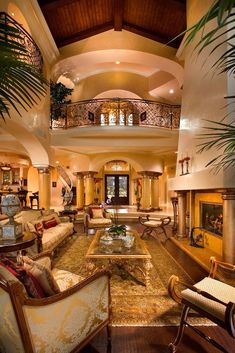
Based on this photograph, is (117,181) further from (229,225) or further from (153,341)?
(153,341)

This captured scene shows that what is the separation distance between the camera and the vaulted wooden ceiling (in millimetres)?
6434

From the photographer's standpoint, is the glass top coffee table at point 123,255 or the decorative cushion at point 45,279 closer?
the decorative cushion at point 45,279

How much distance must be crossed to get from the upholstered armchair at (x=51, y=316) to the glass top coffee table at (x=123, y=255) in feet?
4.17

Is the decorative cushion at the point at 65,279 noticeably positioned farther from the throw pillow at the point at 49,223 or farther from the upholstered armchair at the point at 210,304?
the throw pillow at the point at 49,223

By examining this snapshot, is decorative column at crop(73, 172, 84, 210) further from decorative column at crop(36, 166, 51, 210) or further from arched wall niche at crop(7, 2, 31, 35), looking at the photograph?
arched wall niche at crop(7, 2, 31, 35)

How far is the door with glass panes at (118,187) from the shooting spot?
48.5 feet

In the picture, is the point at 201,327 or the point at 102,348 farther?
the point at 201,327

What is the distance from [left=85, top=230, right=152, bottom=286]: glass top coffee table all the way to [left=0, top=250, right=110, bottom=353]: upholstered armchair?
127 centimetres

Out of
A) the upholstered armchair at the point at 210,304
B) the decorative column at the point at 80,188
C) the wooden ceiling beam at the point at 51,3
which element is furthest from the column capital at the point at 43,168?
the upholstered armchair at the point at 210,304

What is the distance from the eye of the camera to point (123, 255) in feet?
10.5

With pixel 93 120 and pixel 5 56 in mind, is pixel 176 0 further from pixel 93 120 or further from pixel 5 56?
pixel 5 56

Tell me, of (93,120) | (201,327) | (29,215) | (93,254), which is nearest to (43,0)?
(93,120)

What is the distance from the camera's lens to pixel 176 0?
6.19m

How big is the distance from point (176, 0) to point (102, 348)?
27.3 feet
